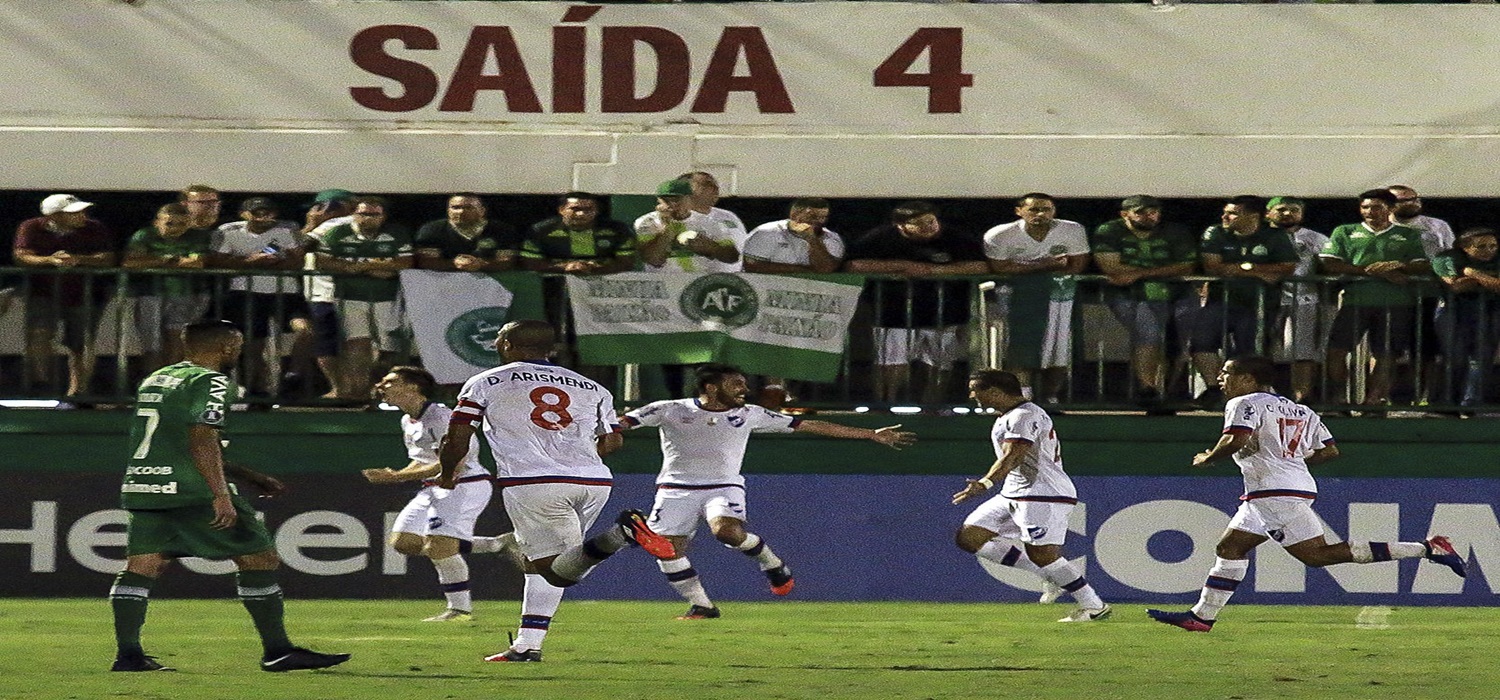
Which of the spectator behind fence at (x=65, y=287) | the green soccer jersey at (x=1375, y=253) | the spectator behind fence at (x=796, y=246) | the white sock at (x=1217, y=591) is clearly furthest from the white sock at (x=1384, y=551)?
the spectator behind fence at (x=65, y=287)

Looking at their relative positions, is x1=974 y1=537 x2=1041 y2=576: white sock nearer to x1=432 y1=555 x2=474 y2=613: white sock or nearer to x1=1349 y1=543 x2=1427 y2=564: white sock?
x1=1349 y1=543 x2=1427 y2=564: white sock

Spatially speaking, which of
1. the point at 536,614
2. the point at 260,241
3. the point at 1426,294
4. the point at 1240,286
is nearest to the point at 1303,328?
the point at 1240,286

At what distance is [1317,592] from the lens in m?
15.8

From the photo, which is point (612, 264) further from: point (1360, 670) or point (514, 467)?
point (1360, 670)

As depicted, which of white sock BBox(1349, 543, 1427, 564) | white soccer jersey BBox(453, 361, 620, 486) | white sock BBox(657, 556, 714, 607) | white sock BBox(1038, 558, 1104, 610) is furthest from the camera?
white sock BBox(657, 556, 714, 607)

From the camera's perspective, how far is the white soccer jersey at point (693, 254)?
51.3 feet

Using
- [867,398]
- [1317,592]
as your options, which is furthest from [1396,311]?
[867,398]

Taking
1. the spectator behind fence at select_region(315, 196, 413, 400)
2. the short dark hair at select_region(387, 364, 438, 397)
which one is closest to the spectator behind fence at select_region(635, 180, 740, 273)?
the spectator behind fence at select_region(315, 196, 413, 400)

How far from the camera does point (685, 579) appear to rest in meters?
14.4

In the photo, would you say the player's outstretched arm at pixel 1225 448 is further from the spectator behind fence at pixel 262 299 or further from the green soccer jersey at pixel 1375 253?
the spectator behind fence at pixel 262 299

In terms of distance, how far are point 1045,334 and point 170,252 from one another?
5.65m

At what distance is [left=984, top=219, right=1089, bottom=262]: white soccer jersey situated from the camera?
15781mm

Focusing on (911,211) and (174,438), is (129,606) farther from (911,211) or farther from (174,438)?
(911,211)

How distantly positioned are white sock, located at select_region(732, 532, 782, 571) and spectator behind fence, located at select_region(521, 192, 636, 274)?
208 centimetres
